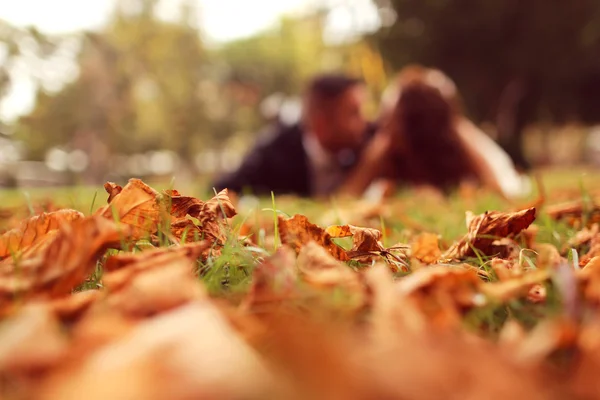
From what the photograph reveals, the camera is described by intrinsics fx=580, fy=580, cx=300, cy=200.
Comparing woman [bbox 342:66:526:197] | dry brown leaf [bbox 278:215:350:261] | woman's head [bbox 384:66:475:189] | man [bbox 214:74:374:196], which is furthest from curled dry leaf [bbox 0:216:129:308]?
man [bbox 214:74:374:196]

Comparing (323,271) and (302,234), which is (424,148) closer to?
(302,234)

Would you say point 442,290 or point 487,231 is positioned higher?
point 442,290

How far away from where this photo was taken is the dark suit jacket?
21.3 ft

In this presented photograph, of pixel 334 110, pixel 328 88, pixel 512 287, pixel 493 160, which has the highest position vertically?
pixel 512 287

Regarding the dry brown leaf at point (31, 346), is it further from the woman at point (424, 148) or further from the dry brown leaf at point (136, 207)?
the woman at point (424, 148)

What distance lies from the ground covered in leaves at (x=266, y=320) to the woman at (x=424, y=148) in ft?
13.3

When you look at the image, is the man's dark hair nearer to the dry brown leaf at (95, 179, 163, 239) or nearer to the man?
the man

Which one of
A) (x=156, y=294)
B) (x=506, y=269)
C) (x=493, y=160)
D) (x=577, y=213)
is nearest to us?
(x=156, y=294)

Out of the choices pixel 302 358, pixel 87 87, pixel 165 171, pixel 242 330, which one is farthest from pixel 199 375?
pixel 165 171

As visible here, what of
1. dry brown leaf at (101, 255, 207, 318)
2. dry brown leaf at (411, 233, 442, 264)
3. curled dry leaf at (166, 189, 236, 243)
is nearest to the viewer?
dry brown leaf at (101, 255, 207, 318)

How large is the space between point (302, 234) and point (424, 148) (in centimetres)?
433

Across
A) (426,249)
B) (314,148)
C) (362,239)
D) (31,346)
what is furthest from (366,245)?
(314,148)

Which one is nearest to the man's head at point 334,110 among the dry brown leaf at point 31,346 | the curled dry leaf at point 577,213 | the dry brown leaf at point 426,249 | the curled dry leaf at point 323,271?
the curled dry leaf at point 577,213

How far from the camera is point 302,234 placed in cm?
111
